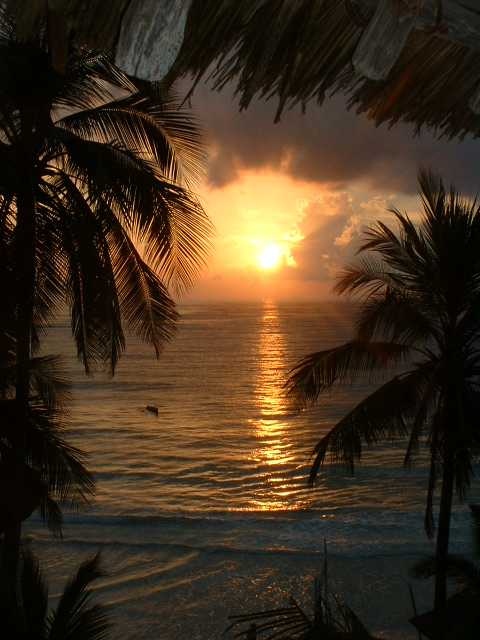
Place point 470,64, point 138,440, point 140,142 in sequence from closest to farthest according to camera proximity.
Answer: point 470,64, point 140,142, point 138,440

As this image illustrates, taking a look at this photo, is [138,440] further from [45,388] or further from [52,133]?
[52,133]

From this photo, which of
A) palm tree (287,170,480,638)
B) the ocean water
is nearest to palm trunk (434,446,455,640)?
palm tree (287,170,480,638)

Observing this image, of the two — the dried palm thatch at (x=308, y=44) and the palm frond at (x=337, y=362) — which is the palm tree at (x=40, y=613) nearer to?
the dried palm thatch at (x=308, y=44)

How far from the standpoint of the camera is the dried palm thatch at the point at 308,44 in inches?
64.7

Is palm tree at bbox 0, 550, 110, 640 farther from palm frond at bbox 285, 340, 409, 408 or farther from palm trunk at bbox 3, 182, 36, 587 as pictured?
palm frond at bbox 285, 340, 409, 408

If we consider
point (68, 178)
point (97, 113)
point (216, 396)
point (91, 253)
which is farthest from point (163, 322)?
point (216, 396)

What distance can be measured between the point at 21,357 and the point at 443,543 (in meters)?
6.20

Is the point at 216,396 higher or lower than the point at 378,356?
lower

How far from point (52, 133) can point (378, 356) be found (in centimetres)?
521

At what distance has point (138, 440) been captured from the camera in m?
32.4

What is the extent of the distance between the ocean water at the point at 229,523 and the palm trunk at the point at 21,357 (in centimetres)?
550

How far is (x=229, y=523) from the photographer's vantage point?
20.4 m

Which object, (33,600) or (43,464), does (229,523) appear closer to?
(43,464)

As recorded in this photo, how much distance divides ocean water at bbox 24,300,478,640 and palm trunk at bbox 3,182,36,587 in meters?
5.50
